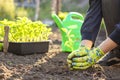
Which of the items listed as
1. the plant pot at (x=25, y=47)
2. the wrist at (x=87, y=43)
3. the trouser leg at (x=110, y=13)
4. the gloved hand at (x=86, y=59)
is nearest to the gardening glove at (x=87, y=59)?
the gloved hand at (x=86, y=59)

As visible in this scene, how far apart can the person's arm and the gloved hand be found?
168 mm

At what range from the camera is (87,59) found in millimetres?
2137

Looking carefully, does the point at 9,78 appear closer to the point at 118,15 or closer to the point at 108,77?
the point at 108,77

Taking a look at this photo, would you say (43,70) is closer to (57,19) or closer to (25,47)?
(25,47)

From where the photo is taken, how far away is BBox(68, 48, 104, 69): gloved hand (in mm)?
2125

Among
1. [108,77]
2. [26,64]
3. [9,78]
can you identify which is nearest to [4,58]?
[26,64]

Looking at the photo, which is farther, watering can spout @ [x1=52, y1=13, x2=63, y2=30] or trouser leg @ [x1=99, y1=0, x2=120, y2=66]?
watering can spout @ [x1=52, y1=13, x2=63, y2=30]

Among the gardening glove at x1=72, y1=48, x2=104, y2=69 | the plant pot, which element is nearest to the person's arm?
the gardening glove at x1=72, y1=48, x2=104, y2=69

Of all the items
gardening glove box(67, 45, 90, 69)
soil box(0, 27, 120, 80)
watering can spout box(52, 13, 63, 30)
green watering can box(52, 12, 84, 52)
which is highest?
watering can spout box(52, 13, 63, 30)

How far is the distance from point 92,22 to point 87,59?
0.32m

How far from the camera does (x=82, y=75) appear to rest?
206cm

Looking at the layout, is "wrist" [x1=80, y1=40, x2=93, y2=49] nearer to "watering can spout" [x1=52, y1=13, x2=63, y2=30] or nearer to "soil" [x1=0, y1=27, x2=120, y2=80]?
"soil" [x1=0, y1=27, x2=120, y2=80]

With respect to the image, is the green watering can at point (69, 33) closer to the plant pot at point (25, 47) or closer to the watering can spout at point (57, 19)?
the watering can spout at point (57, 19)

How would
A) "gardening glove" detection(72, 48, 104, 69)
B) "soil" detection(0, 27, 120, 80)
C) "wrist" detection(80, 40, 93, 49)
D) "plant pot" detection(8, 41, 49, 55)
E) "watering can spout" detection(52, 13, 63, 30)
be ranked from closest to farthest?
"soil" detection(0, 27, 120, 80)
"gardening glove" detection(72, 48, 104, 69)
"wrist" detection(80, 40, 93, 49)
"plant pot" detection(8, 41, 49, 55)
"watering can spout" detection(52, 13, 63, 30)
